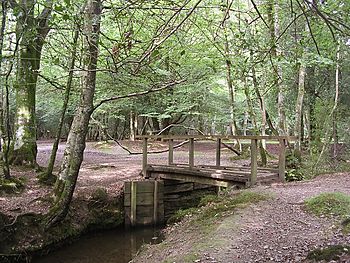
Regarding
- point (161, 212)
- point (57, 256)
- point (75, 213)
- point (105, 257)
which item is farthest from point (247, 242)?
point (161, 212)

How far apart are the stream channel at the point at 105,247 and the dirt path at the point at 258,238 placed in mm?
2308

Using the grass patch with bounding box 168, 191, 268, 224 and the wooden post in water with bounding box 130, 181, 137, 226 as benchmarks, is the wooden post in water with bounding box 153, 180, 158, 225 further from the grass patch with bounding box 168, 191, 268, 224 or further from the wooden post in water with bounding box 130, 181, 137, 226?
the grass patch with bounding box 168, 191, 268, 224

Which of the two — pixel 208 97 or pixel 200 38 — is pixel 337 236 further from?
pixel 208 97

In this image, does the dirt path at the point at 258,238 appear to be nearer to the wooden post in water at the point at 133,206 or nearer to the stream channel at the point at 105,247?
the stream channel at the point at 105,247

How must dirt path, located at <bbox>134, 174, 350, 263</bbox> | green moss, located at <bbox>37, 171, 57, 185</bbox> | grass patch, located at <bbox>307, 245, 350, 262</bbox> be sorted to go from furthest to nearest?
1. green moss, located at <bbox>37, 171, 57, 185</bbox>
2. dirt path, located at <bbox>134, 174, 350, 263</bbox>
3. grass patch, located at <bbox>307, 245, 350, 262</bbox>

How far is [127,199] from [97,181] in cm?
128

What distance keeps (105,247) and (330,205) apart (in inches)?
214

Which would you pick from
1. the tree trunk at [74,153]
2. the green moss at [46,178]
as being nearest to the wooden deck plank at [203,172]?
the green moss at [46,178]

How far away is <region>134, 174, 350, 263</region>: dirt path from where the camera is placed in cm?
467

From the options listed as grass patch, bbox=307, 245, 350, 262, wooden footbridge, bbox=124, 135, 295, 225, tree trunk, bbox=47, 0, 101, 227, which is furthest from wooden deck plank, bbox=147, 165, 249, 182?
grass patch, bbox=307, 245, 350, 262

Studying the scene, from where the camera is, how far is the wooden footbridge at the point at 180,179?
30.8ft

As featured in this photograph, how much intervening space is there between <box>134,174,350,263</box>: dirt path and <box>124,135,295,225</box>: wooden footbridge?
7.04 feet

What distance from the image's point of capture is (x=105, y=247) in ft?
29.2

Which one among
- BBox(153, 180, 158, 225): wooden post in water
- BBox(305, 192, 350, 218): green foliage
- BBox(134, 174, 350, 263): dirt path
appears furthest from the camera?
BBox(153, 180, 158, 225): wooden post in water
